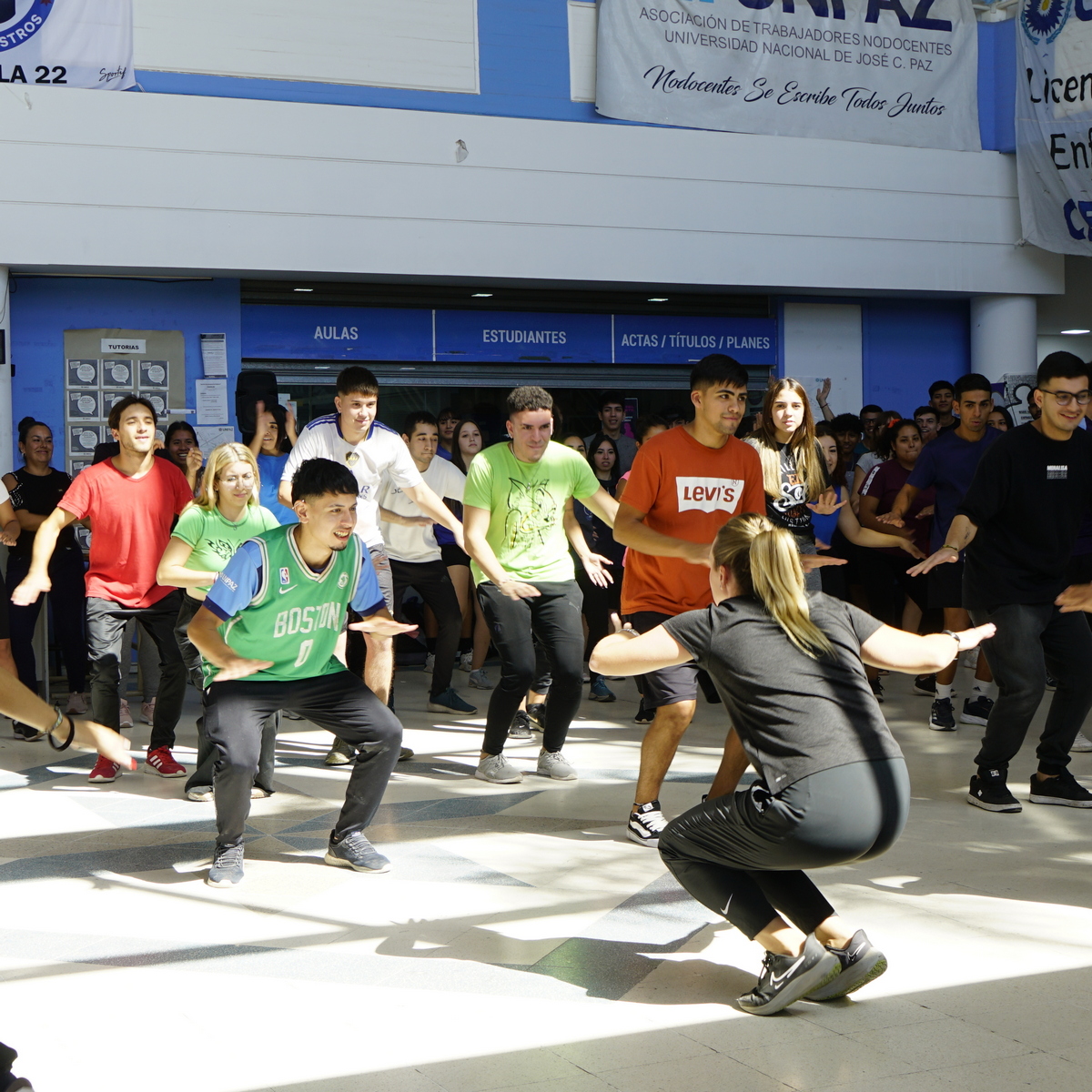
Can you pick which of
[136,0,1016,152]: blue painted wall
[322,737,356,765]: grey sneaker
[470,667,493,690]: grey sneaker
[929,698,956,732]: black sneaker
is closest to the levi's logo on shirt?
[322,737,356,765]: grey sneaker

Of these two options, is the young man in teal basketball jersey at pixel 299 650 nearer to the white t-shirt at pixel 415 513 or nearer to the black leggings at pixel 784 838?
the black leggings at pixel 784 838

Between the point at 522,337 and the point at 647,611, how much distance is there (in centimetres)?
648

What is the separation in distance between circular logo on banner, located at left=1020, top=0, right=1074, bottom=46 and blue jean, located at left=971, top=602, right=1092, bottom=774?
25.8ft

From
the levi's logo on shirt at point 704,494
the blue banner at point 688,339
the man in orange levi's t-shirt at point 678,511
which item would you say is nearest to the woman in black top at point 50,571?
the man in orange levi's t-shirt at point 678,511

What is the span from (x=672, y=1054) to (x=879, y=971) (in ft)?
1.93

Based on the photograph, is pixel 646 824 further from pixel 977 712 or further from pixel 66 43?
pixel 66 43

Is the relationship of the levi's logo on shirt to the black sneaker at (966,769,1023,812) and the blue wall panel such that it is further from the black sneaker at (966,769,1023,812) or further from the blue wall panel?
the blue wall panel

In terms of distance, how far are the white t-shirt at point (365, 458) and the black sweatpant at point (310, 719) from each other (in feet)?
5.97

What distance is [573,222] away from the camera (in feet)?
34.4

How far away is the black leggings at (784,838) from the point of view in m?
3.12

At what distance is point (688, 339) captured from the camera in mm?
11609

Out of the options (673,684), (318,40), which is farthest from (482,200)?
(673,684)

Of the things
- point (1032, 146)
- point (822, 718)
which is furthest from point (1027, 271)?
point (822, 718)

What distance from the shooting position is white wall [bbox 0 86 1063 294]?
932 cm
